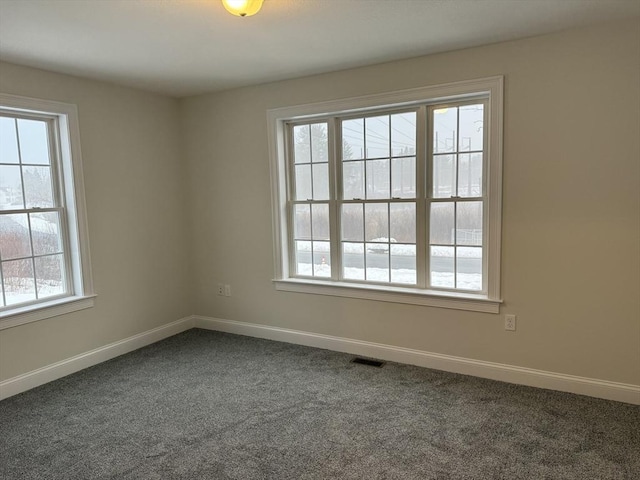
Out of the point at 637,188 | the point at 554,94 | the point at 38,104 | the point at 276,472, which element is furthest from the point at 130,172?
the point at 637,188

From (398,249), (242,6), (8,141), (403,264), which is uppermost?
(242,6)

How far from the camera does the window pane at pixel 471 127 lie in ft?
10.4

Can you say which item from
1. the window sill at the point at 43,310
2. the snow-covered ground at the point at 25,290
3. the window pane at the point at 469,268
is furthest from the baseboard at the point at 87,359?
the window pane at the point at 469,268

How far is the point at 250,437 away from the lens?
252 centimetres

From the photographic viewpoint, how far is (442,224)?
338 centimetres

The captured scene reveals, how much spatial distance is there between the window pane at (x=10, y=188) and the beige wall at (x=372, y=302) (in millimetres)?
507

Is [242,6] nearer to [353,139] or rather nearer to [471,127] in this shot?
[353,139]

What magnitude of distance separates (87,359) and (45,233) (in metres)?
1.10

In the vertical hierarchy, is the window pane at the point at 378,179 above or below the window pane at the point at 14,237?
above

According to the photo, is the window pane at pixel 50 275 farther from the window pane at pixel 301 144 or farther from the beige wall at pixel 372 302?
the window pane at pixel 301 144

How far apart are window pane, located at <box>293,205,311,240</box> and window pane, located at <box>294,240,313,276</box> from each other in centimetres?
6

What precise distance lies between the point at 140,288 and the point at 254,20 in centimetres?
273

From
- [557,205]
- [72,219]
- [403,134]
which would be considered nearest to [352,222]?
[403,134]

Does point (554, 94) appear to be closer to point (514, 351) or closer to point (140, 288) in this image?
point (514, 351)
